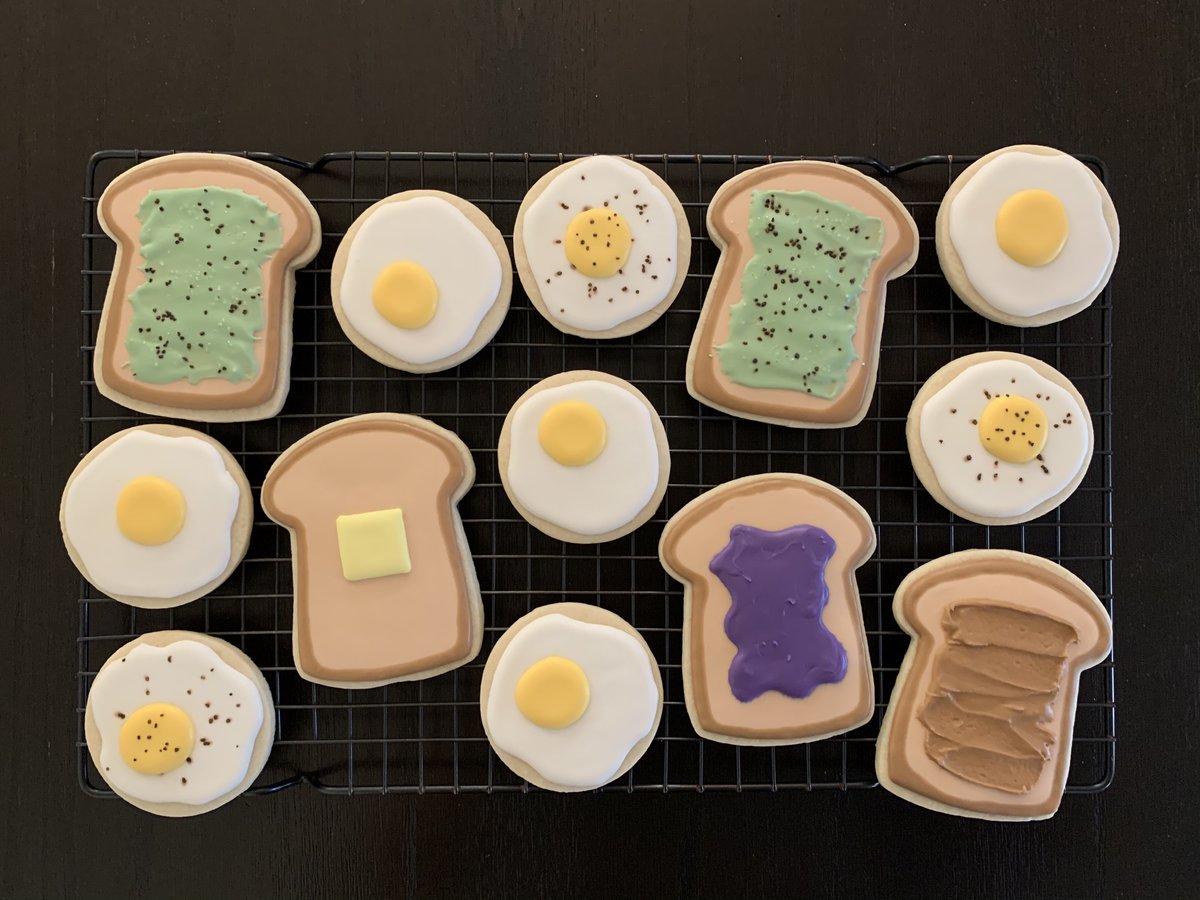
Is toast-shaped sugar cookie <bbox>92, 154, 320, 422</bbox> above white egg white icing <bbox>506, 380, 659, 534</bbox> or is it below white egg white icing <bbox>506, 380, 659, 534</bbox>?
above

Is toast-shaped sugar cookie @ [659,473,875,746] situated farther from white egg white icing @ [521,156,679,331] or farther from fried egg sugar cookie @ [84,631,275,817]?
fried egg sugar cookie @ [84,631,275,817]

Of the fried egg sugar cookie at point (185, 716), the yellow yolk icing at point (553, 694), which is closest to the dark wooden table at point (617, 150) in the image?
the fried egg sugar cookie at point (185, 716)

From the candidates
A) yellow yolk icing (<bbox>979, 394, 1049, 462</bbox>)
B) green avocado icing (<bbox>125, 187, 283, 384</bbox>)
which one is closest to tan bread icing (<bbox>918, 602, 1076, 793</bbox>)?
yellow yolk icing (<bbox>979, 394, 1049, 462</bbox>)

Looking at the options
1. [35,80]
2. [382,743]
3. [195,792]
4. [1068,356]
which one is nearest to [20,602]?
[195,792]

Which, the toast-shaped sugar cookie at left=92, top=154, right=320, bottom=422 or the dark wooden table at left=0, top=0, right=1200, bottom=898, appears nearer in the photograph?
the toast-shaped sugar cookie at left=92, top=154, right=320, bottom=422

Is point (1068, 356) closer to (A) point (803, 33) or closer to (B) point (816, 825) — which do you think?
(A) point (803, 33)

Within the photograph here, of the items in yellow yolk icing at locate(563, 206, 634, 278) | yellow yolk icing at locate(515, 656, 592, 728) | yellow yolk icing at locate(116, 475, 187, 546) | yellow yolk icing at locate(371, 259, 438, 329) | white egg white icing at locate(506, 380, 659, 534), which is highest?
yellow yolk icing at locate(563, 206, 634, 278)

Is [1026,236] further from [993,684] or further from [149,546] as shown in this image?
[149,546]
